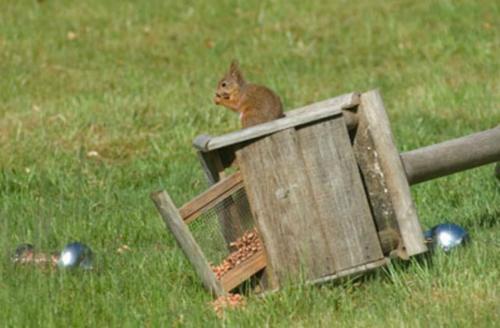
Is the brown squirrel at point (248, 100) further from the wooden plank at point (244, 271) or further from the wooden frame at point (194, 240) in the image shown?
the wooden plank at point (244, 271)

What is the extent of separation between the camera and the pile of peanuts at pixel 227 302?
5.14 m

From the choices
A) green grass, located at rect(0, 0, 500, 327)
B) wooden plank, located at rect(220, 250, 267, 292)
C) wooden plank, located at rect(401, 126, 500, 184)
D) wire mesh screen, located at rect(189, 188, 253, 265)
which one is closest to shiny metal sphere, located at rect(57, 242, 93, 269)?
green grass, located at rect(0, 0, 500, 327)

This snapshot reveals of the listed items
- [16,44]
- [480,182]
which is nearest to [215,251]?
[480,182]

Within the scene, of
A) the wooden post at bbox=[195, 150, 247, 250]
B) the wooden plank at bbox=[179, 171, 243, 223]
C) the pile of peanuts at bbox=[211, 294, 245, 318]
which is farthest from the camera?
the wooden post at bbox=[195, 150, 247, 250]

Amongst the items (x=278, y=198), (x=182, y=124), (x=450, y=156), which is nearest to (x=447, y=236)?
(x=450, y=156)

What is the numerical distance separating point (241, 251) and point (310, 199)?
395mm

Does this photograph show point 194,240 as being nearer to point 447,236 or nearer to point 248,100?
point 248,100

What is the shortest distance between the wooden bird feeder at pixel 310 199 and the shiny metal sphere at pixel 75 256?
70 centimetres

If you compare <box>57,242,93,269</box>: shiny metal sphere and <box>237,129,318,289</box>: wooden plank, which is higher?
<box>57,242,93,269</box>: shiny metal sphere

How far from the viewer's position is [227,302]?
5176mm

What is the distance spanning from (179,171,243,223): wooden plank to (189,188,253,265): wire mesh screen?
0.10 ft

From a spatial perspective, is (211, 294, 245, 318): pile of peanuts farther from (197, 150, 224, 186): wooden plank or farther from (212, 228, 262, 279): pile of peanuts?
(197, 150, 224, 186): wooden plank

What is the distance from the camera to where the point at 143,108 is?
30.8 ft

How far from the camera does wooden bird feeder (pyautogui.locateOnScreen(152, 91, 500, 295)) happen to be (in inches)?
205
